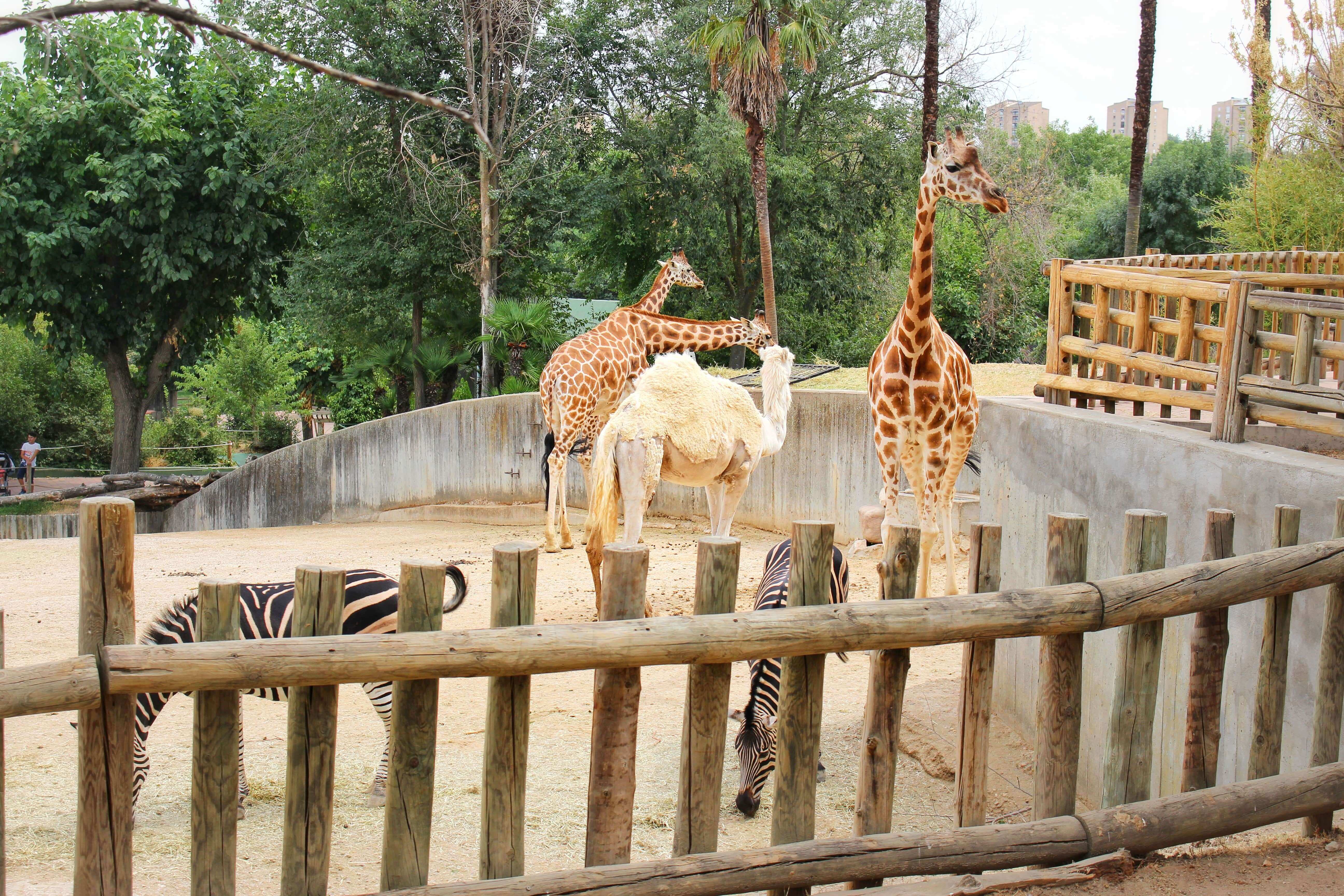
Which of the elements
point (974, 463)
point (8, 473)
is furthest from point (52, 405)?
point (974, 463)

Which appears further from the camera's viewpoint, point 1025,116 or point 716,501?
point 1025,116

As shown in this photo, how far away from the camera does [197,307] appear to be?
22531 millimetres

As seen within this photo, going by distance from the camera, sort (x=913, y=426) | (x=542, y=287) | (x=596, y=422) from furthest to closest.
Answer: (x=542, y=287) → (x=596, y=422) → (x=913, y=426)

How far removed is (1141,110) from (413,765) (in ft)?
58.0

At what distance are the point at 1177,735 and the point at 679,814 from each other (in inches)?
114

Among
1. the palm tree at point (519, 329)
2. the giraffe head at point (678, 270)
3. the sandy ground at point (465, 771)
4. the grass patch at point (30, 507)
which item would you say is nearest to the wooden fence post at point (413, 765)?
the sandy ground at point (465, 771)

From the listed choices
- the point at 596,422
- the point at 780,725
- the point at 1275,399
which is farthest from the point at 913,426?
the point at 596,422

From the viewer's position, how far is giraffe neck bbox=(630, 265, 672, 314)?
1316cm

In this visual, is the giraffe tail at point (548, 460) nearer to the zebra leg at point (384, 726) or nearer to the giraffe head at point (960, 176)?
the zebra leg at point (384, 726)

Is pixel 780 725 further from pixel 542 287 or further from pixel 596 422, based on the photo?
pixel 542 287

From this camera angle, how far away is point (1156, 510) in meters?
5.36

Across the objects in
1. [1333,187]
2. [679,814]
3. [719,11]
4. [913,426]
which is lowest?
[679,814]

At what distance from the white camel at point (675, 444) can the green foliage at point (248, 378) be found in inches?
975

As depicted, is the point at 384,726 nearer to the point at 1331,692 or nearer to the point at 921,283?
the point at 921,283
